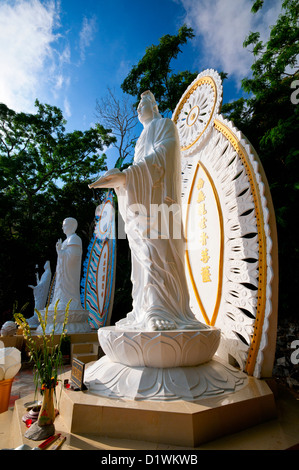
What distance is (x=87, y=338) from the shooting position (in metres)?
5.64

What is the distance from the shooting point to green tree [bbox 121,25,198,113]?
9.20 m

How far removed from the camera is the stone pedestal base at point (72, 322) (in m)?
5.72

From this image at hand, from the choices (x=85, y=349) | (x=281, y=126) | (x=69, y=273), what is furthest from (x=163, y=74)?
(x=85, y=349)

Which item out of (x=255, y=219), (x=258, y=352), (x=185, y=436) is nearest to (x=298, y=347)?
(x=258, y=352)

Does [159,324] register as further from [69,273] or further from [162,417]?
[69,273]

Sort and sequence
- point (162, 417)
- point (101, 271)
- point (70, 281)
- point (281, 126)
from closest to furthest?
point (162, 417)
point (281, 126)
point (101, 271)
point (70, 281)

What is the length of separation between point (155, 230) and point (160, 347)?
119 cm

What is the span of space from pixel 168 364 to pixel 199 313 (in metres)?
1.57

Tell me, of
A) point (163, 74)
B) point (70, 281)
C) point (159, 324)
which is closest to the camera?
point (159, 324)

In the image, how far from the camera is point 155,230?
287cm

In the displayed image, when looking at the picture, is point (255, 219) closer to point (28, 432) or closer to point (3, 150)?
point (28, 432)

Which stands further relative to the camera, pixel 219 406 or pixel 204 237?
pixel 204 237

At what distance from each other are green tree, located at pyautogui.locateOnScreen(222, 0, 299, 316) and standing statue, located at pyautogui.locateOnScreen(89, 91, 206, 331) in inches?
102

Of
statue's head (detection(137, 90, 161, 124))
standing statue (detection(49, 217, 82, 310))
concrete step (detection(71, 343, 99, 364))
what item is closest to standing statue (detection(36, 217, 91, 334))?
standing statue (detection(49, 217, 82, 310))
